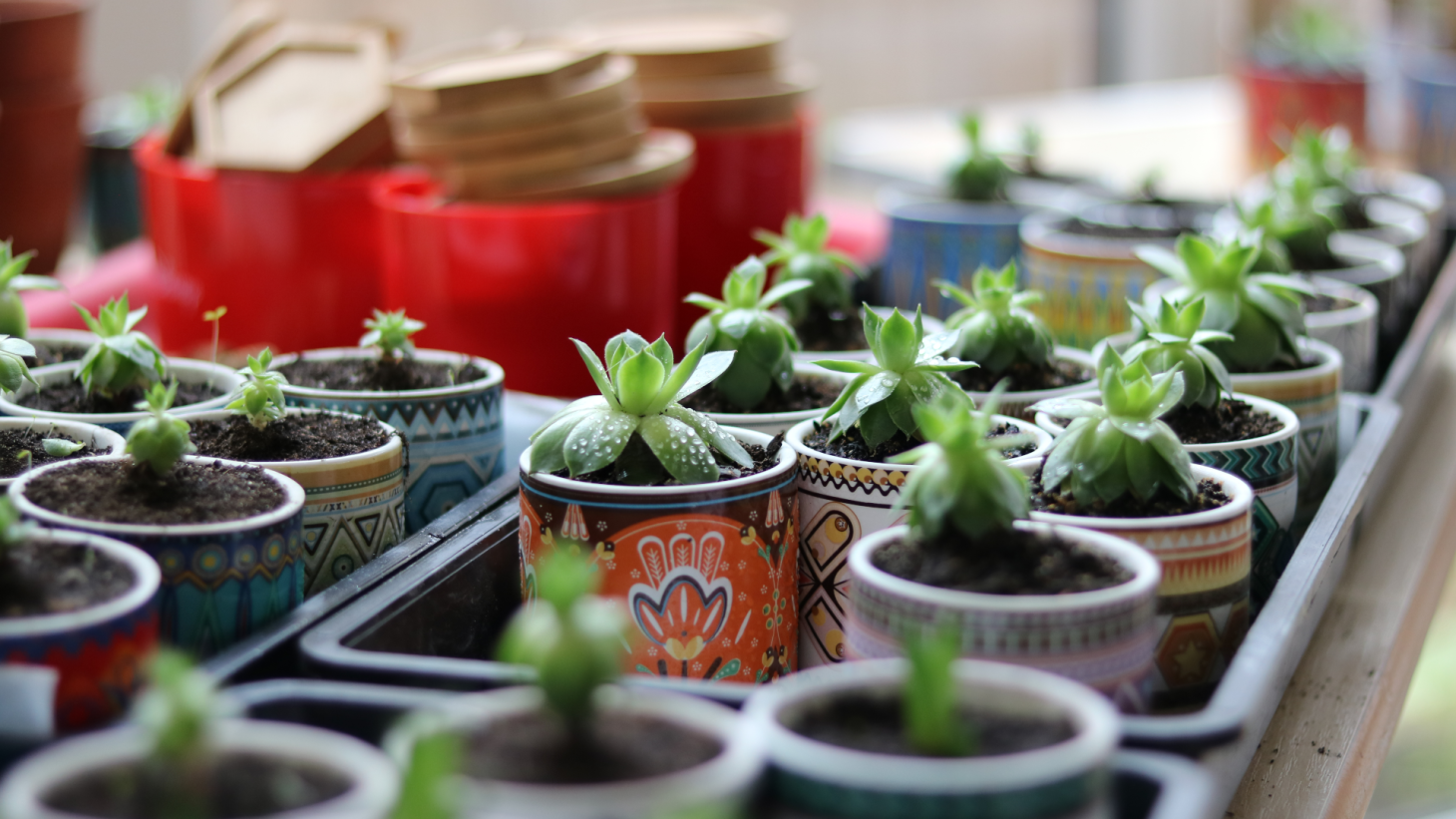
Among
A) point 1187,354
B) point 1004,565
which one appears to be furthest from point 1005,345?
point 1004,565

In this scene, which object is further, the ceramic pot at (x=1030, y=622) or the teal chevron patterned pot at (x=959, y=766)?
the ceramic pot at (x=1030, y=622)

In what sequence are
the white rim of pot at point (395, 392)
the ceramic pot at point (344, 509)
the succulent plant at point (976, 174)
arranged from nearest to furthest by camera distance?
1. the ceramic pot at point (344, 509)
2. the white rim of pot at point (395, 392)
3. the succulent plant at point (976, 174)

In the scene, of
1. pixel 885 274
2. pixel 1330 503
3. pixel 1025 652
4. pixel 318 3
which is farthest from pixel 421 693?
pixel 318 3

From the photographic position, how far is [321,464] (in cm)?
82

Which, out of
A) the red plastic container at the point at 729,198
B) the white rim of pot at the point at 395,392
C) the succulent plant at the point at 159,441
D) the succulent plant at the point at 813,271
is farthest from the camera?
the red plastic container at the point at 729,198

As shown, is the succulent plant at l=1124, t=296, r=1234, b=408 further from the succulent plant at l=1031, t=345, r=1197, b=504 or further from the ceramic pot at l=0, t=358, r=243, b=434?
the ceramic pot at l=0, t=358, r=243, b=434

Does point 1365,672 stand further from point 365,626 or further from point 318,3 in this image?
point 318,3

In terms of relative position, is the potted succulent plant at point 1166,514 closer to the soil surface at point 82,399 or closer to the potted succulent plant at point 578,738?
the potted succulent plant at point 578,738

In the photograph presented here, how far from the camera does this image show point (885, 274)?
1.57 m

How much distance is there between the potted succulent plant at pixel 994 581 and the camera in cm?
63

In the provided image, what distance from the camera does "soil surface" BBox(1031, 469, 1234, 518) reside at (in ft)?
2.48

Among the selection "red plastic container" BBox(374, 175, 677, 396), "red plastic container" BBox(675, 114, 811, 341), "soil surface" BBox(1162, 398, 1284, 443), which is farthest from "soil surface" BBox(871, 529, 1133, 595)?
"red plastic container" BBox(675, 114, 811, 341)

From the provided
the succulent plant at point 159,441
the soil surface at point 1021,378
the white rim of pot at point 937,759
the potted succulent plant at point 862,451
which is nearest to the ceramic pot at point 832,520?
the potted succulent plant at point 862,451

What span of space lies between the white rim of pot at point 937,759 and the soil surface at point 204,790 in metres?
0.16
